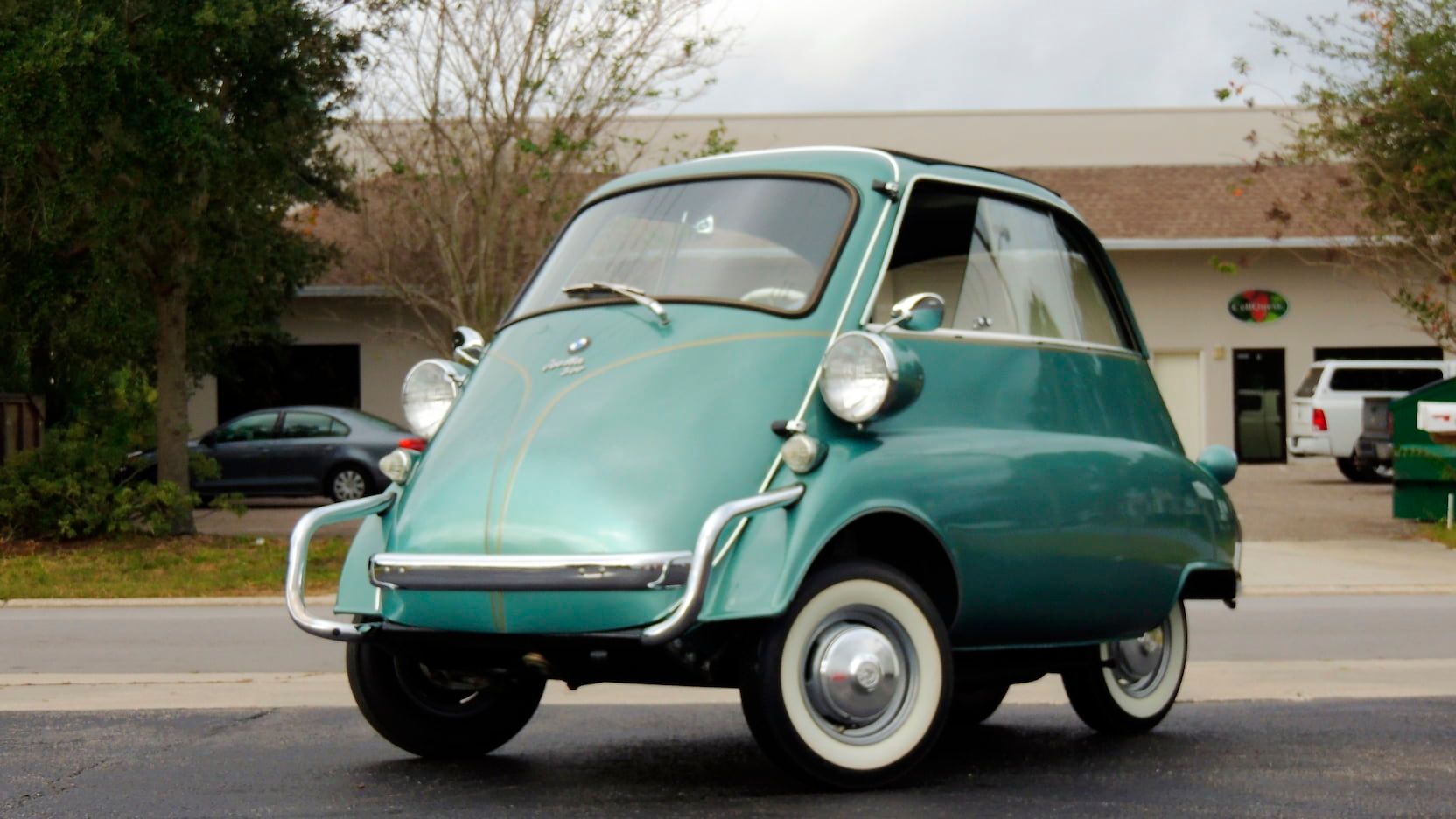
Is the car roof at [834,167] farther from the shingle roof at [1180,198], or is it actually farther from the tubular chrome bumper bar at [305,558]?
the shingle roof at [1180,198]

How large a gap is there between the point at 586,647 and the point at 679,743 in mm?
1739

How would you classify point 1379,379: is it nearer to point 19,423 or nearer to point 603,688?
point 19,423

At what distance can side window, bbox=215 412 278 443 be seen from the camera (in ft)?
90.7

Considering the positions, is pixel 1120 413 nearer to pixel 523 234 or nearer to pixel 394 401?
pixel 523 234

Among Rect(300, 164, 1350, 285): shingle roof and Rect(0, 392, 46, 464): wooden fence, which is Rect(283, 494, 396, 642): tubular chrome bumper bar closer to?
Rect(0, 392, 46, 464): wooden fence

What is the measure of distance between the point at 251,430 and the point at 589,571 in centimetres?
2321

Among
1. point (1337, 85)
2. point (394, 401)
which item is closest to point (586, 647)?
point (1337, 85)

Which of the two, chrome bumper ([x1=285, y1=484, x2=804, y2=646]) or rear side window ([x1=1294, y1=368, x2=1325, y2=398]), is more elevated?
rear side window ([x1=1294, y1=368, x2=1325, y2=398])

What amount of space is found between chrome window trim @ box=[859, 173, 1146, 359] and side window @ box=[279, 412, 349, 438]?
2110cm

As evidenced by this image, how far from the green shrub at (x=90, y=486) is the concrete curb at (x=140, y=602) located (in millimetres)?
3755

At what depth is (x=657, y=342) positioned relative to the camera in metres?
6.02

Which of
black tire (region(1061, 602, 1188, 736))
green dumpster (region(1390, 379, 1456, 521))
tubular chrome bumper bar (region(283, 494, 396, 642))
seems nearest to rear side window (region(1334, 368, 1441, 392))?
green dumpster (region(1390, 379, 1456, 521))

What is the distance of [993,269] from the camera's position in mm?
6762

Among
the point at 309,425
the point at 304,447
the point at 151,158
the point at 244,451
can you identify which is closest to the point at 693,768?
the point at 151,158
